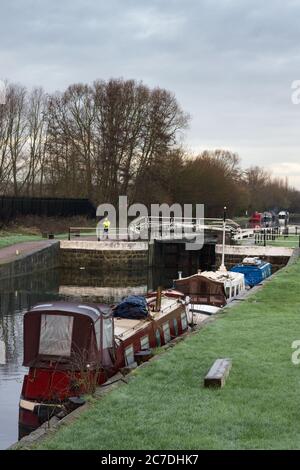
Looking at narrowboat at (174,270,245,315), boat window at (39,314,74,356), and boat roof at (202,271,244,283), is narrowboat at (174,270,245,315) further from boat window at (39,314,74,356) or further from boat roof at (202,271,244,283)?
boat window at (39,314,74,356)

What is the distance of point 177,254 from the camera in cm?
4594

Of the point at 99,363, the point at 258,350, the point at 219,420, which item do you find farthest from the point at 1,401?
the point at 219,420

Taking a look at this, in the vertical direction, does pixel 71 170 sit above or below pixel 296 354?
above

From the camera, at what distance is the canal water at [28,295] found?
45.1ft

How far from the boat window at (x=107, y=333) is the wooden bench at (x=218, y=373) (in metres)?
3.05

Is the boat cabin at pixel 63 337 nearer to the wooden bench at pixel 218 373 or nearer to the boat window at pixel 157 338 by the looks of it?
the wooden bench at pixel 218 373

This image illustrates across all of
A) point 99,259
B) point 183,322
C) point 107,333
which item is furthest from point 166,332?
point 99,259

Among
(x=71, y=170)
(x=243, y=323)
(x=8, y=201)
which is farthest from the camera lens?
(x=71, y=170)

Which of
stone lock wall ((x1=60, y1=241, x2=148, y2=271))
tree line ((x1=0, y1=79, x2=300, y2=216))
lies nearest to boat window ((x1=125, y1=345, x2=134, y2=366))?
stone lock wall ((x1=60, y1=241, x2=148, y2=271))

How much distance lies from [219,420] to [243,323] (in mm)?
7191

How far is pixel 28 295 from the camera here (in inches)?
1197

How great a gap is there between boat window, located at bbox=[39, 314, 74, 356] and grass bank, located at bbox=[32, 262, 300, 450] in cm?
203

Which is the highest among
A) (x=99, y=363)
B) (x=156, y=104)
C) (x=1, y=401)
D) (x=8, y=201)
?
(x=156, y=104)
